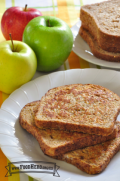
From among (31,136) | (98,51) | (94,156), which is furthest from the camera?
(98,51)

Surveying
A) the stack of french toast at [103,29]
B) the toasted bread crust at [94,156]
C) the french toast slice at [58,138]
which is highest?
the stack of french toast at [103,29]

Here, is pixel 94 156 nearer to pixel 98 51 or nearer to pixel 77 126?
pixel 77 126

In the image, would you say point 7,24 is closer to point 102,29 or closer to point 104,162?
point 102,29

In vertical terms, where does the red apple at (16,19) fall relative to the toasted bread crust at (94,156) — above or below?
above

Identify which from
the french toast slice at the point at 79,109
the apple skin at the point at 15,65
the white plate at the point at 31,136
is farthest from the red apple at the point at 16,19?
the french toast slice at the point at 79,109

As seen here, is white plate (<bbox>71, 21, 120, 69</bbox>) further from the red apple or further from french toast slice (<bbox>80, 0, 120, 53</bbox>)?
the red apple

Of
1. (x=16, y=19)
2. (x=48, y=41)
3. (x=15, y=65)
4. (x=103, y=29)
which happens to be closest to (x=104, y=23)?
(x=103, y=29)

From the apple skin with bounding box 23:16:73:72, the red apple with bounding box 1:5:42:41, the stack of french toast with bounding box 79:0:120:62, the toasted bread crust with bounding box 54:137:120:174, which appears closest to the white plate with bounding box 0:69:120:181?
the toasted bread crust with bounding box 54:137:120:174

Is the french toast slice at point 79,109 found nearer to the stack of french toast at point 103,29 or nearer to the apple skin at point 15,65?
the apple skin at point 15,65
